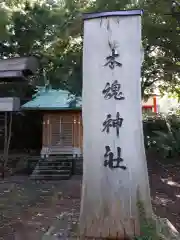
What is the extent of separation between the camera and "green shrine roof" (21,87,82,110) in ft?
42.3

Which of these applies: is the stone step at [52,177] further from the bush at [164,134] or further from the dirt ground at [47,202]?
the bush at [164,134]

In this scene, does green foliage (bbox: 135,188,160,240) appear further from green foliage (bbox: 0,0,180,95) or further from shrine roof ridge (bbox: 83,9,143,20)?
green foliage (bbox: 0,0,180,95)

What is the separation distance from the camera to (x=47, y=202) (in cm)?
843

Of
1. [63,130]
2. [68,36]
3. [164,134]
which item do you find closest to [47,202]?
[68,36]

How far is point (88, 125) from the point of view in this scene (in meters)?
4.36

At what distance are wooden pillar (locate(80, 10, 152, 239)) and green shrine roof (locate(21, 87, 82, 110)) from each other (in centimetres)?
802

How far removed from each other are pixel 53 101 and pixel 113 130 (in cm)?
935

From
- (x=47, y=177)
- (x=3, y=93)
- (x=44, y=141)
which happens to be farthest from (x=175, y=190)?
(x=3, y=93)

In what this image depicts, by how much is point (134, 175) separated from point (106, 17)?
6.62 feet

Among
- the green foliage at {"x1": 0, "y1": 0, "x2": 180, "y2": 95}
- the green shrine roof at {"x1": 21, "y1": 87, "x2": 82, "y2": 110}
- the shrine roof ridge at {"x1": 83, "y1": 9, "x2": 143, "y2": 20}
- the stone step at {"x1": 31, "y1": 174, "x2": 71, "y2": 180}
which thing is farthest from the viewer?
the green shrine roof at {"x1": 21, "y1": 87, "x2": 82, "y2": 110}

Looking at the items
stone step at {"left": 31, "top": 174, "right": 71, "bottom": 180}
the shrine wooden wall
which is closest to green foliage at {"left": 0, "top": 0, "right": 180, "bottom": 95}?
the shrine wooden wall

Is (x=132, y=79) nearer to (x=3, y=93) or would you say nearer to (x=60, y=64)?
(x=60, y=64)

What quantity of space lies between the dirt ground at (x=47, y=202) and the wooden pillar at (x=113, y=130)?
2.56ft

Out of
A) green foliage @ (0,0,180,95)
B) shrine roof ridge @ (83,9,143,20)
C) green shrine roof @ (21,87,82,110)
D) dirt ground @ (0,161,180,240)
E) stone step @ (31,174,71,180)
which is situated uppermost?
green foliage @ (0,0,180,95)
